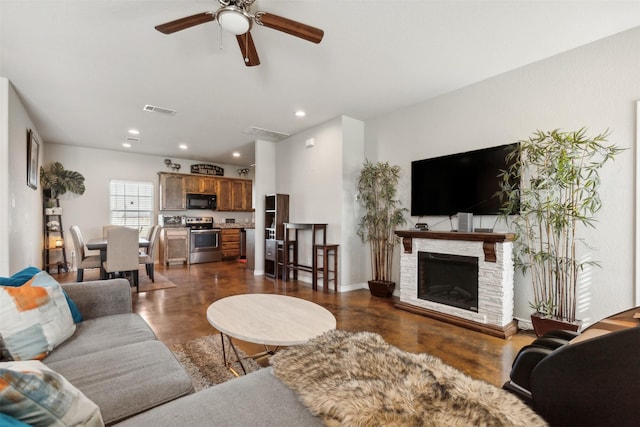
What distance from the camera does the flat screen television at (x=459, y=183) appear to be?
320cm

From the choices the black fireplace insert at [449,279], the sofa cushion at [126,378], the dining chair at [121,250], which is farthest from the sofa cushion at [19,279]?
the black fireplace insert at [449,279]

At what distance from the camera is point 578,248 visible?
273cm

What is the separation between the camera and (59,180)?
6.04 meters

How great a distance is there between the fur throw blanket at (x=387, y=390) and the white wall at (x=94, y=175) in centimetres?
731

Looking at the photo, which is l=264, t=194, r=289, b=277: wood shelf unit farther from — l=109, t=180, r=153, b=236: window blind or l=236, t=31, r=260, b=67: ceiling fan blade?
l=109, t=180, r=153, b=236: window blind

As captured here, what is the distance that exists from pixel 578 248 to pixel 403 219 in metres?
1.88

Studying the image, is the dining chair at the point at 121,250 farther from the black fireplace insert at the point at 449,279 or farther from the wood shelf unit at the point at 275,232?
the black fireplace insert at the point at 449,279

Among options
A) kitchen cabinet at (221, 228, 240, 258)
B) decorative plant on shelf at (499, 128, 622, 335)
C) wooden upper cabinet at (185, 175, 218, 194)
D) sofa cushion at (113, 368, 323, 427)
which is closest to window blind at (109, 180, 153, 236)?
wooden upper cabinet at (185, 175, 218, 194)

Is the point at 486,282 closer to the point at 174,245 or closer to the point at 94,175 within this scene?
the point at 174,245

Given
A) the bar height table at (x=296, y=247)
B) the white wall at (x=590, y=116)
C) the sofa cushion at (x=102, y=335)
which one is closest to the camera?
the sofa cushion at (x=102, y=335)

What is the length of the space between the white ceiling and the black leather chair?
2.30 m

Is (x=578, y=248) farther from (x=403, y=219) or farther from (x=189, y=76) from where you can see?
(x=189, y=76)

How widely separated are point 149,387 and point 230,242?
22.7 ft

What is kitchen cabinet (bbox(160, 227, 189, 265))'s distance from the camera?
684cm
